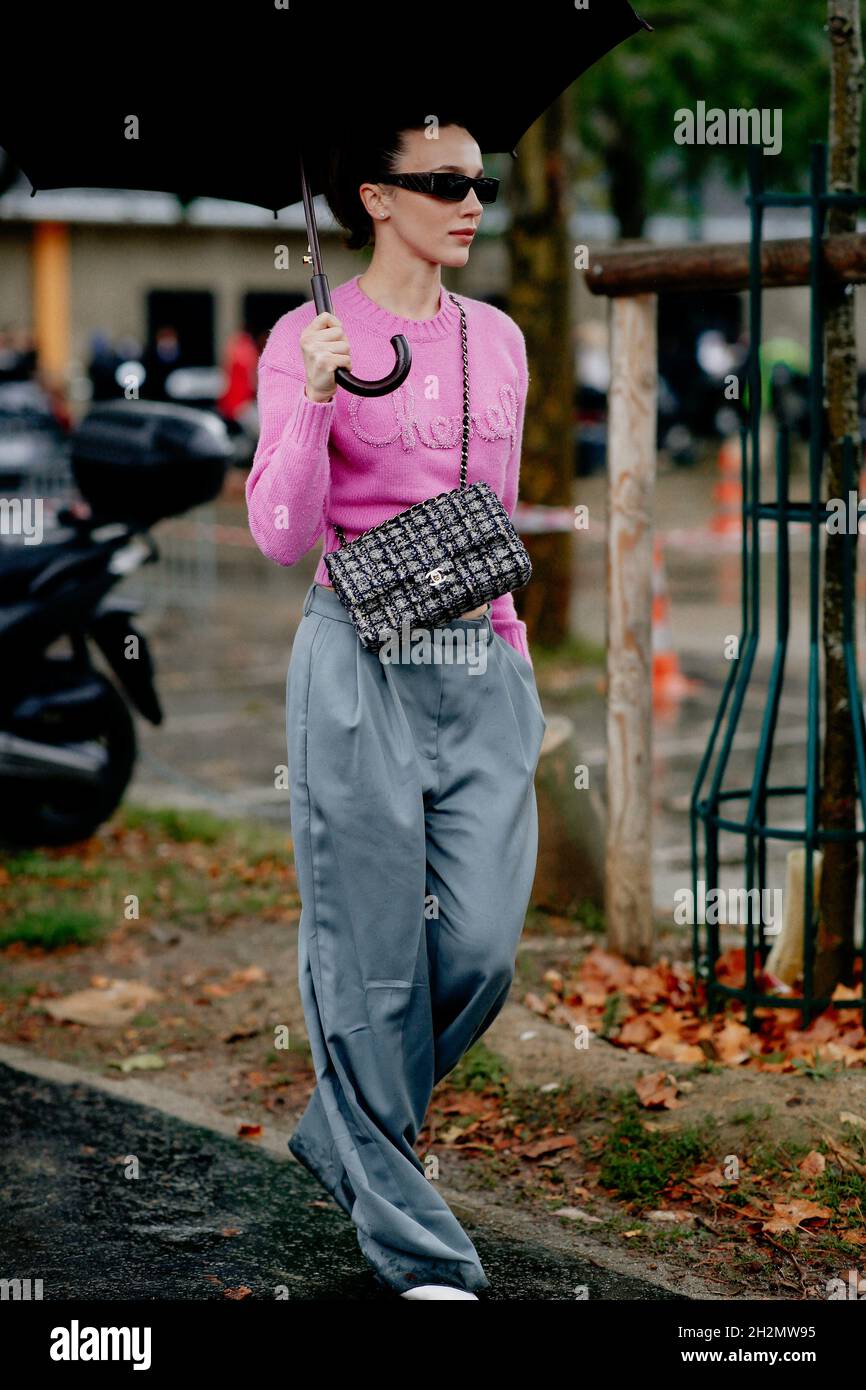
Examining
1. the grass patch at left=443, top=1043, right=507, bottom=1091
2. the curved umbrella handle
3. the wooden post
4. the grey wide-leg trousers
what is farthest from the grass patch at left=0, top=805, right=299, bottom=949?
the curved umbrella handle

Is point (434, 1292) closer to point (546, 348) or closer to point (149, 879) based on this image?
point (149, 879)

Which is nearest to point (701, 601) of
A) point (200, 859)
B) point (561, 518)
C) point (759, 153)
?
point (561, 518)

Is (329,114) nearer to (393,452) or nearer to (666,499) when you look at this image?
(393,452)

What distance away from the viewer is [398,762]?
3.39m

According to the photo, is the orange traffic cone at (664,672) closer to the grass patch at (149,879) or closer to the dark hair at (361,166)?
the grass patch at (149,879)

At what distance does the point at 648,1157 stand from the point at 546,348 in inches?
309

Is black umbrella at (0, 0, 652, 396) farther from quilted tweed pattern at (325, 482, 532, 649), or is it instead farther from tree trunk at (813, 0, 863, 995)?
tree trunk at (813, 0, 863, 995)

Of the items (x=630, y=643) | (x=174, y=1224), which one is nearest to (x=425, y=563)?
(x=174, y=1224)

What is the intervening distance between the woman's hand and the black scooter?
359 cm

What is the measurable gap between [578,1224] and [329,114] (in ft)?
7.57

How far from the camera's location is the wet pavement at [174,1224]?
360 cm

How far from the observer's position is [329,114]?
11.5 feet

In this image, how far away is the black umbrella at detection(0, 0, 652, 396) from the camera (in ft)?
11.2

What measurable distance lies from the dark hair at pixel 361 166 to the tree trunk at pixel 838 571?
1.56 m
